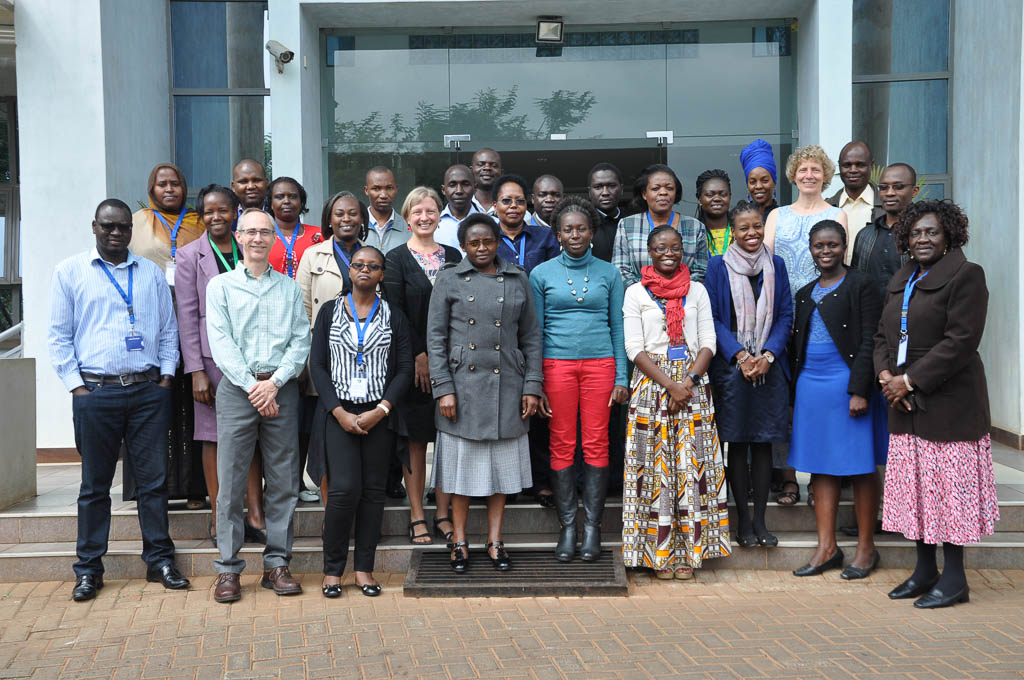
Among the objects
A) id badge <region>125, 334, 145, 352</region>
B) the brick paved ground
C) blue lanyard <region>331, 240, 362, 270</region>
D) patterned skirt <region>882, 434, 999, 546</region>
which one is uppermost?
blue lanyard <region>331, 240, 362, 270</region>

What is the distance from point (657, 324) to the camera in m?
5.30

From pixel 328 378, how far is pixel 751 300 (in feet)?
8.55

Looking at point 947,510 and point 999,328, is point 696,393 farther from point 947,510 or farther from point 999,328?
point 999,328

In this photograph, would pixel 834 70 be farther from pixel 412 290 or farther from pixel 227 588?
pixel 227 588

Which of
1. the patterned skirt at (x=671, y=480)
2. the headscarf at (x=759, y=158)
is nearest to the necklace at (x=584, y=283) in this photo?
the patterned skirt at (x=671, y=480)

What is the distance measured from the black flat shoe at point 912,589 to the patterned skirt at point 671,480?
0.97 meters

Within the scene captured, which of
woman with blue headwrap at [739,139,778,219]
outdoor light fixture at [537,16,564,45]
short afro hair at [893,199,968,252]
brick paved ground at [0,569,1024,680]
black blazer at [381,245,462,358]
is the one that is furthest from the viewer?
outdoor light fixture at [537,16,564,45]

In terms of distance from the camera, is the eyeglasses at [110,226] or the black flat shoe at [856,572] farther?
the black flat shoe at [856,572]

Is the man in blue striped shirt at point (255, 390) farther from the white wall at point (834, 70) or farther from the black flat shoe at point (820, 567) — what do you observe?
the white wall at point (834, 70)

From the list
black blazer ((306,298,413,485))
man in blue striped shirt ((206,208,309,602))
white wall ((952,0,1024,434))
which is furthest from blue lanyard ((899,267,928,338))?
white wall ((952,0,1024,434))

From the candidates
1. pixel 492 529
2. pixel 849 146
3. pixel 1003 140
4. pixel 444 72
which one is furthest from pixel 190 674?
pixel 1003 140

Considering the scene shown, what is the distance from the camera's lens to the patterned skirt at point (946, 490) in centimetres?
479

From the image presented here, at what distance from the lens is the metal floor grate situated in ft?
16.8

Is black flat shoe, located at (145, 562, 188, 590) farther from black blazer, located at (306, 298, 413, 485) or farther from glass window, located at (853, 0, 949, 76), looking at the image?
glass window, located at (853, 0, 949, 76)
